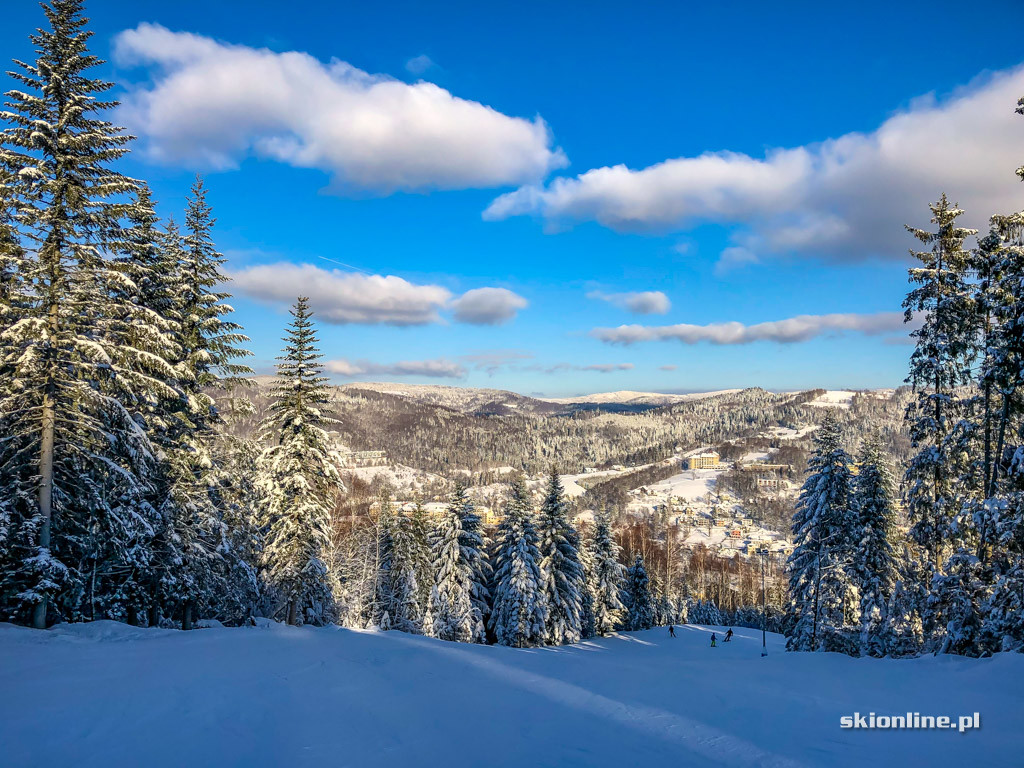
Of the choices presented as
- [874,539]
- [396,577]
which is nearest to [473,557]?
[396,577]

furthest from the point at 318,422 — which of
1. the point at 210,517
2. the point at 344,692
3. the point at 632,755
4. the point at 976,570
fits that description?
the point at 976,570

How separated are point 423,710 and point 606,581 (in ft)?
106

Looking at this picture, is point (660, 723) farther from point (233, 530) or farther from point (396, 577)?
point (396, 577)

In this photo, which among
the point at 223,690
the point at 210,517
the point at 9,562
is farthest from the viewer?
the point at 210,517

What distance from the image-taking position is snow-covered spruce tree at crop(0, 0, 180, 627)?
495 inches

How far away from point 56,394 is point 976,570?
2443 centimetres

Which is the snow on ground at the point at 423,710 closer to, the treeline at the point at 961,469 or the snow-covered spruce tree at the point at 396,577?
the treeline at the point at 961,469

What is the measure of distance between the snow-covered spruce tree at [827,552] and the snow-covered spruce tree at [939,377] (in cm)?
742

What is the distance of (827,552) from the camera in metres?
23.9

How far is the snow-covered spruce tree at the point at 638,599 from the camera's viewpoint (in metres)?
44.6

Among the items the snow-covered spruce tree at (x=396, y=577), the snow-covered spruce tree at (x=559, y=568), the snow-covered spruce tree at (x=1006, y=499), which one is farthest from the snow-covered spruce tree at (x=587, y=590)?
the snow-covered spruce tree at (x=1006, y=499)

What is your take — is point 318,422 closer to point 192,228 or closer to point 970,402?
point 192,228

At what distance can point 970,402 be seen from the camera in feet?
51.2

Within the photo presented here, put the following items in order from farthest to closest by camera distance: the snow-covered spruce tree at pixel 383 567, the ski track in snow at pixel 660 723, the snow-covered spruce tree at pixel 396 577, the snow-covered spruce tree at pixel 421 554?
the snow-covered spruce tree at pixel 383 567
the snow-covered spruce tree at pixel 421 554
the snow-covered spruce tree at pixel 396 577
the ski track in snow at pixel 660 723
